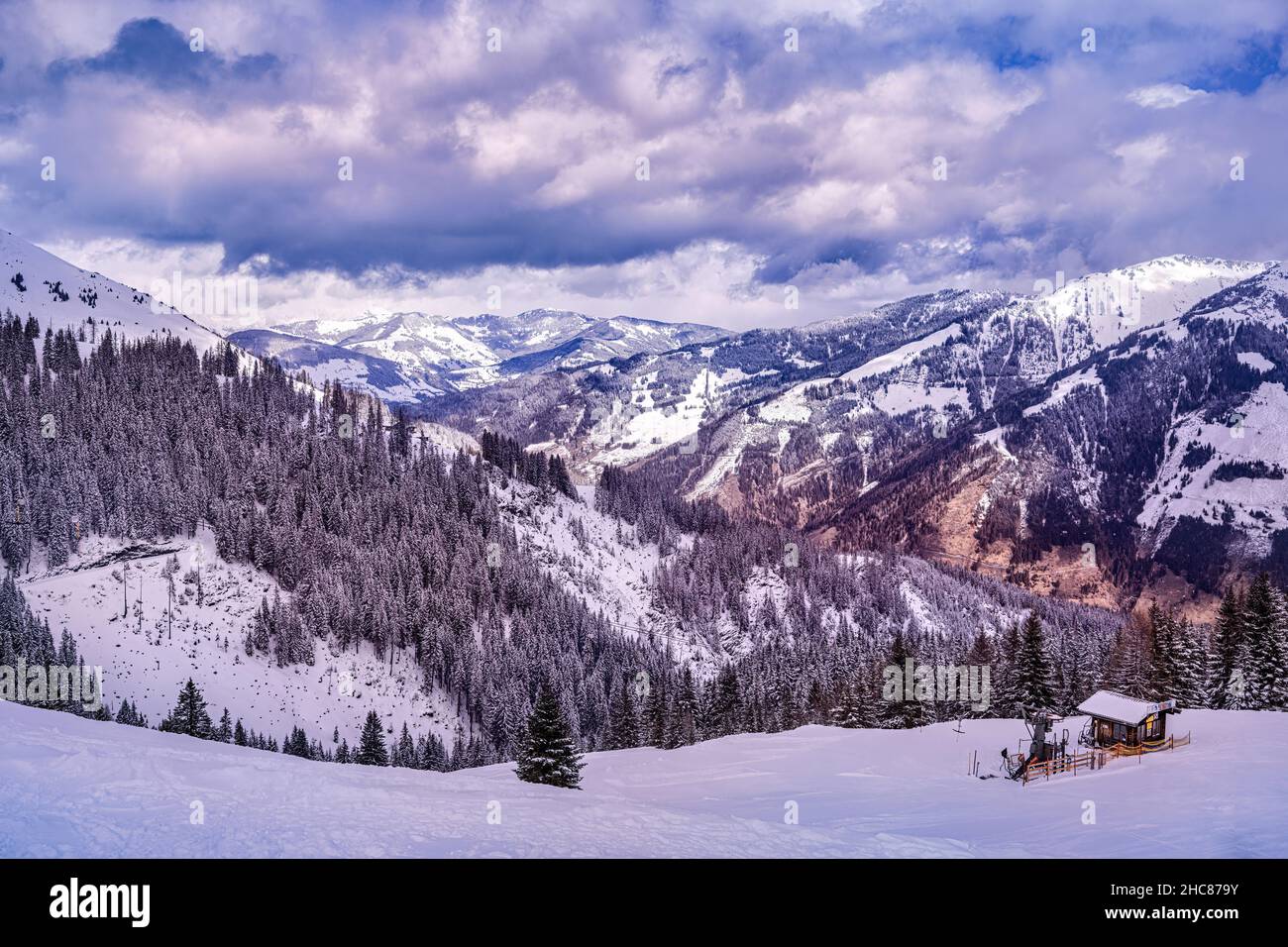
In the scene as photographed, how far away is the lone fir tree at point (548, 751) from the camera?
46.7m

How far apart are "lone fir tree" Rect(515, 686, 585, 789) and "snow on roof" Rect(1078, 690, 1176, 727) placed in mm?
33057

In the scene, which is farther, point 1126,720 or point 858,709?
point 858,709

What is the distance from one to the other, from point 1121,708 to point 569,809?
133ft

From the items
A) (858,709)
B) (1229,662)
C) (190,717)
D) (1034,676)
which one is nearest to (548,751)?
(858,709)

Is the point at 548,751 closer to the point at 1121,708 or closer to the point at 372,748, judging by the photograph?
the point at 1121,708

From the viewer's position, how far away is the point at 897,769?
1699 inches

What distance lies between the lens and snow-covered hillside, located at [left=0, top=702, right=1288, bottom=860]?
15.9 m

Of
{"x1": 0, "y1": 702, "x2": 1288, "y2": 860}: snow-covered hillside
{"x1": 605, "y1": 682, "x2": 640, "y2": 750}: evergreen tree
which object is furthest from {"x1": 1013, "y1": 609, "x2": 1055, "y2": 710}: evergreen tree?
{"x1": 605, "y1": 682, "x2": 640, "y2": 750}: evergreen tree

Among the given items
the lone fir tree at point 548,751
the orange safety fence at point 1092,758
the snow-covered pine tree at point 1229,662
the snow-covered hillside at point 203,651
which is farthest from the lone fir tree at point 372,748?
the snow-covered pine tree at point 1229,662

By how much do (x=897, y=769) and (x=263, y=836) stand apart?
Answer: 37.2m

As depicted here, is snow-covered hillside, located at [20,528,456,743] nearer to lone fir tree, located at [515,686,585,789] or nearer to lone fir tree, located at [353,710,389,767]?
lone fir tree, located at [353,710,389,767]

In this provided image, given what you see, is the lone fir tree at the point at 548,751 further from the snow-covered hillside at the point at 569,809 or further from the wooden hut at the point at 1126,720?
the wooden hut at the point at 1126,720

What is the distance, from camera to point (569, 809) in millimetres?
21125
